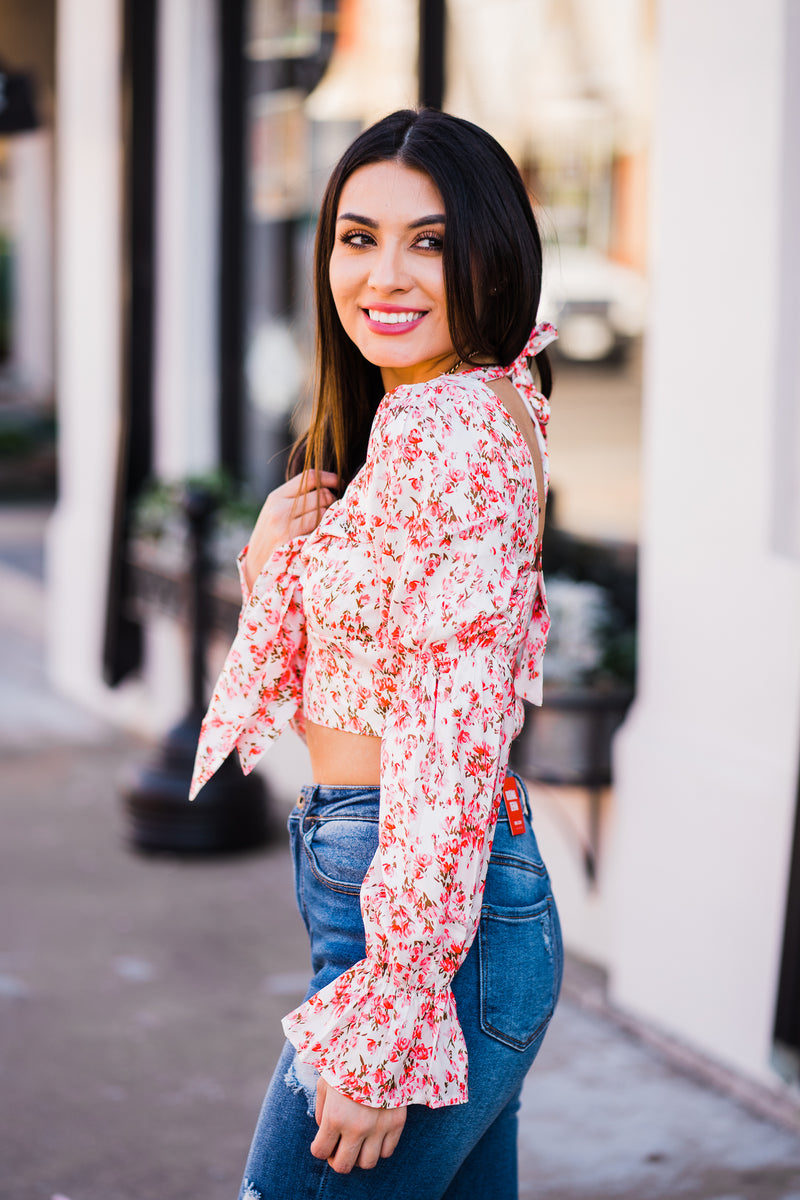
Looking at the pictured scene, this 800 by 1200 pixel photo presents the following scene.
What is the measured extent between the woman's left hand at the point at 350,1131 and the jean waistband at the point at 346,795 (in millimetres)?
323

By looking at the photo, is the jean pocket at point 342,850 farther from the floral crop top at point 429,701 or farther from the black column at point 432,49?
the black column at point 432,49

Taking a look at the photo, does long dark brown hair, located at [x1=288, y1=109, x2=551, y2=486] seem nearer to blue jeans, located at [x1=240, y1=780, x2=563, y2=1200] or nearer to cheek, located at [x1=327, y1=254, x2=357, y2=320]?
cheek, located at [x1=327, y1=254, x2=357, y2=320]

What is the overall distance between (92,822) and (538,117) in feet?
10.2

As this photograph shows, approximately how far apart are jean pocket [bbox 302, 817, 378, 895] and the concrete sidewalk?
1556 millimetres

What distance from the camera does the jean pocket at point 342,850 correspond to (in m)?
1.71

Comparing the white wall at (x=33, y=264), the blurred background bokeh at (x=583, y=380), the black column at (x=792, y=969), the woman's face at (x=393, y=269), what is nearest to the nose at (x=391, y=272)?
the woman's face at (x=393, y=269)

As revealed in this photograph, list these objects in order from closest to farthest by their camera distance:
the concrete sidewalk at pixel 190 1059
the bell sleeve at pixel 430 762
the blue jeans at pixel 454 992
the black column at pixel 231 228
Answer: the bell sleeve at pixel 430 762 < the blue jeans at pixel 454 992 < the concrete sidewalk at pixel 190 1059 < the black column at pixel 231 228

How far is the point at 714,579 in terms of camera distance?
3.56m

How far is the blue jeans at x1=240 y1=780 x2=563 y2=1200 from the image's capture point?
1656 mm

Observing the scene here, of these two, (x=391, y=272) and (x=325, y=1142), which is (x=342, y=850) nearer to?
(x=325, y=1142)

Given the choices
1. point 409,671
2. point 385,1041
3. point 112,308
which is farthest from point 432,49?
point 385,1041

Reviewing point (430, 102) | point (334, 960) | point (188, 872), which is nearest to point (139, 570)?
point (188, 872)

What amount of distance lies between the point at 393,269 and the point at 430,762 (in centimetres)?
58

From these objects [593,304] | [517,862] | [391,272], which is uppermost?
[391,272]
